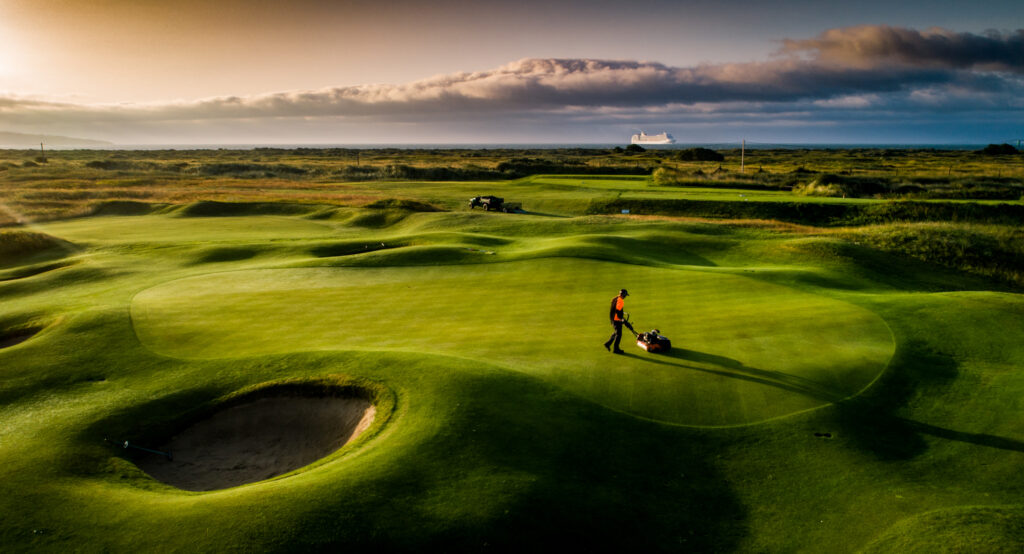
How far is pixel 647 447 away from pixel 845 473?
3576 mm

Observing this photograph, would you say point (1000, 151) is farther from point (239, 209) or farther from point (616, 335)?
point (616, 335)

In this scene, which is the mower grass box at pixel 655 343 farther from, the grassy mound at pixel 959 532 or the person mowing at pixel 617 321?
the grassy mound at pixel 959 532

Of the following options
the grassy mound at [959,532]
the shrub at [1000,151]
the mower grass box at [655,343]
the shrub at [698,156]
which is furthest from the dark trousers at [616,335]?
the shrub at [1000,151]

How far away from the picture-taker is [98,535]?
8453 mm

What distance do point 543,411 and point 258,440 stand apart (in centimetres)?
642

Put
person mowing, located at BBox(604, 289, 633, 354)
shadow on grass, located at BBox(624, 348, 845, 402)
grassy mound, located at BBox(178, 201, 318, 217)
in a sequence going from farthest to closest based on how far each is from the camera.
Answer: grassy mound, located at BBox(178, 201, 318, 217), person mowing, located at BBox(604, 289, 633, 354), shadow on grass, located at BBox(624, 348, 845, 402)

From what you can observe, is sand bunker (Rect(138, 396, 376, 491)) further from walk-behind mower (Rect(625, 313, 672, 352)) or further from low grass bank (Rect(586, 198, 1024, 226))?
low grass bank (Rect(586, 198, 1024, 226))

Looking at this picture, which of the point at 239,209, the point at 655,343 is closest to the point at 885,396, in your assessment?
the point at 655,343

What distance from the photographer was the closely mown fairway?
898cm

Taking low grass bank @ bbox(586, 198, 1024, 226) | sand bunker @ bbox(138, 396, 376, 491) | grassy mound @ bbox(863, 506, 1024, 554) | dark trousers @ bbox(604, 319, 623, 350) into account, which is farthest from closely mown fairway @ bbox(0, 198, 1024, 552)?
low grass bank @ bbox(586, 198, 1024, 226)

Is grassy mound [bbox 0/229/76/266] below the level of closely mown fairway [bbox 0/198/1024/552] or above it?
above

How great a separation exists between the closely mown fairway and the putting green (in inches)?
4.3

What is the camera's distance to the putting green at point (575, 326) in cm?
1330

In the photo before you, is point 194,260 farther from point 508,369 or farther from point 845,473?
point 845,473
